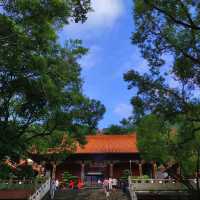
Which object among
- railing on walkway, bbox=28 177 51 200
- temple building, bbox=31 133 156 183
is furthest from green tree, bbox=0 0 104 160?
temple building, bbox=31 133 156 183

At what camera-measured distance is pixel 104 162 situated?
118ft

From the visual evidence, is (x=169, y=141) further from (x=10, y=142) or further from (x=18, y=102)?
(x=10, y=142)

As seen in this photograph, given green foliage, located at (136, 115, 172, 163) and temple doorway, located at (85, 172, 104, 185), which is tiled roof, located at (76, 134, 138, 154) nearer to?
temple doorway, located at (85, 172, 104, 185)

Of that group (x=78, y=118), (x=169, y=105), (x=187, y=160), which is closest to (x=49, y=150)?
(x=78, y=118)

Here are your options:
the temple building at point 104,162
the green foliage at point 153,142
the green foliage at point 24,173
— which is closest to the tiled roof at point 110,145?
the temple building at point 104,162

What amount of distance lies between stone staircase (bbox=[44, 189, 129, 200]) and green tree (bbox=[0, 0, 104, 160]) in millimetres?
4223

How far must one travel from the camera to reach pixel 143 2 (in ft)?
46.3

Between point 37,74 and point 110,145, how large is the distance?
22976 millimetres

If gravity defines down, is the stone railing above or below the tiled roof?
below

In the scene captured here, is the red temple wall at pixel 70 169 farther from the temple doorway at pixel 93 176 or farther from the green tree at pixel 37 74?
the green tree at pixel 37 74

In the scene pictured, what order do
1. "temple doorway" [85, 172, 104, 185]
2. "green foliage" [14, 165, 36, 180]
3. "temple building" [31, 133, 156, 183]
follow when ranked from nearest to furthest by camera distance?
1. "green foliage" [14, 165, 36, 180]
2. "temple building" [31, 133, 156, 183]
3. "temple doorway" [85, 172, 104, 185]

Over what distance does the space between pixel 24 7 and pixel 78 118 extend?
11.2 m

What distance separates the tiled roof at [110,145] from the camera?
117 feet

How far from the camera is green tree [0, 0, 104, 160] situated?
1136cm
